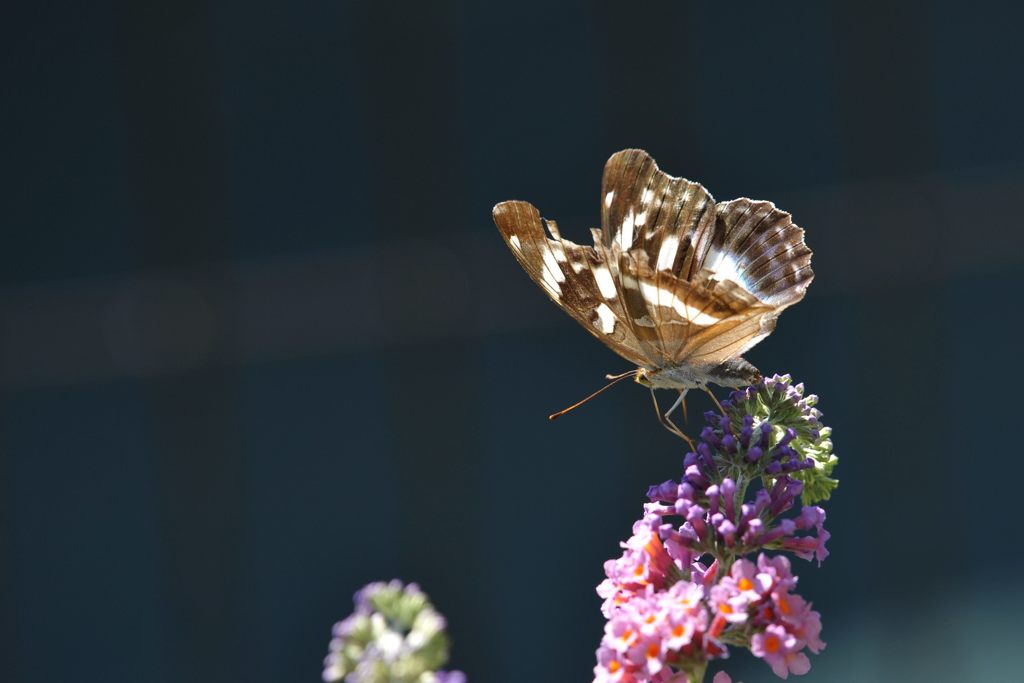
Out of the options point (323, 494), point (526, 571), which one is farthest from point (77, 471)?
point (526, 571)

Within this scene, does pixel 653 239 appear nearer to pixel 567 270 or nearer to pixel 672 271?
pixel 672 271

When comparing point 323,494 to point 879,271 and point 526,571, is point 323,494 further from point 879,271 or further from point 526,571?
point 879,271

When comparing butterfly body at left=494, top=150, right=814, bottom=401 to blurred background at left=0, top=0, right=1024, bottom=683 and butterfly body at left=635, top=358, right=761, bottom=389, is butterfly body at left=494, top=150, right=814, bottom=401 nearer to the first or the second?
butterfly body at left=635, top=358, right=761, bottom=389

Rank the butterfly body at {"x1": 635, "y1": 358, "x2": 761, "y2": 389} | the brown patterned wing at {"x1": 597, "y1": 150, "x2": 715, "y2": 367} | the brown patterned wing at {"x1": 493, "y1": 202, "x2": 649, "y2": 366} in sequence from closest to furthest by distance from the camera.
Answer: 1. the butterfly body at {"x1": 635, "y1": 358, "x2": 761, "y2": 389}
2. the brown patterned wing at {"x1": 597, "y1": 150, "x2": 715, "y2": 367}
3. the brown patterned wing at {"x1": 493, "y1": 202, "x2": 649, "y2": 366}

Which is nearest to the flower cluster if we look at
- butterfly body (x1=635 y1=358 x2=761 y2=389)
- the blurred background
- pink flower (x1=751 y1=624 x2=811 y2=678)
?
pink flower (x1=751 y1=624 x2=811 y2=678)

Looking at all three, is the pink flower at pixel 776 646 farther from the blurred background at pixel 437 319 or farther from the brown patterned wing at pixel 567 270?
the blurred background at pixel 437 319

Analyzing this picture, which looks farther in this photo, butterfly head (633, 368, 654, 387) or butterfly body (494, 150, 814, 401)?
butterfly head (633, 368, 654, 387)

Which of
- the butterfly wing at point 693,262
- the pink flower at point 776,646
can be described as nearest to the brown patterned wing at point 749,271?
the butterfly wing at point 693,262
